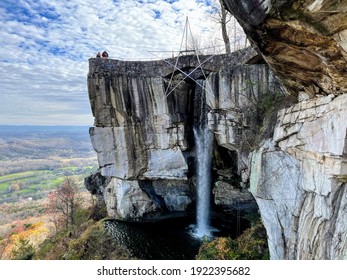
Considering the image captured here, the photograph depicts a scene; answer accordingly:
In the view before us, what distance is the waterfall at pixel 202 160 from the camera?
1856 centimetres

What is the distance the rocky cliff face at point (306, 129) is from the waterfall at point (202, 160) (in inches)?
324

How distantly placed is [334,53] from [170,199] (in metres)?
18.3

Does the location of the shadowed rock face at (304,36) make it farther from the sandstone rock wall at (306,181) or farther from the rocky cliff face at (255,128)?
the sandstone rock wall at (306,181)

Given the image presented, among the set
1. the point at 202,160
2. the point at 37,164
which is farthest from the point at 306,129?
the point at 37,164

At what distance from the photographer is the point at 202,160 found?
1938cm

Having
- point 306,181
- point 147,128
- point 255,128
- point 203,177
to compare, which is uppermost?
point 147,128

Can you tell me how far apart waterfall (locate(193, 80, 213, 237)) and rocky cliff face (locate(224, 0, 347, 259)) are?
8240mm

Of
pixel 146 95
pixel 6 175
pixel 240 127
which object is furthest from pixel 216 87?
pixel 6 175

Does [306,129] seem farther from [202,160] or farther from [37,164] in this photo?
[37,164]

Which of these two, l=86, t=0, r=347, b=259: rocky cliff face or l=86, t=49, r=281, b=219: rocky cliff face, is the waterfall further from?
l=86, t=0, r=347, b=259: rocky cliff face

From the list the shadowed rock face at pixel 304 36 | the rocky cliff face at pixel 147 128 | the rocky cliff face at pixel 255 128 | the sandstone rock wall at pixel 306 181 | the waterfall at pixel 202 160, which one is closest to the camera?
the shadowed rock face at pixel 304 36

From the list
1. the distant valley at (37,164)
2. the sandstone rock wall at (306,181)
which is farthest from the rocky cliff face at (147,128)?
the distant valley at (37,164)

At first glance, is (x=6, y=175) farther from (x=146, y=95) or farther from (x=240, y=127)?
(x=240, y=127)

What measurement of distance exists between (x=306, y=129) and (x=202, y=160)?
11.6 m
